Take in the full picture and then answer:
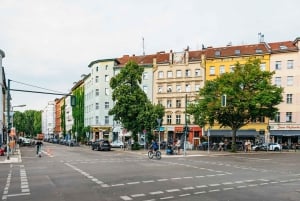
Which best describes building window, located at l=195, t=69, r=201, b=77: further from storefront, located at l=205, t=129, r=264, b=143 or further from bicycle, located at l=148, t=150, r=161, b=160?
bicycle, located at l=148, t=150, r=161, b=160

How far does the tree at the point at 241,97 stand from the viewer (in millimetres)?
47906

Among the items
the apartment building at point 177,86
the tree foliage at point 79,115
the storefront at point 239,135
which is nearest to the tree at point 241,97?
the storefront at point 239,135

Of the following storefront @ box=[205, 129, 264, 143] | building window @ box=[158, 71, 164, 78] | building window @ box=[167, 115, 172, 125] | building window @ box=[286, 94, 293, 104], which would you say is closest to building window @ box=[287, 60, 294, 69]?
building window @ box=[286, 94, 293, 104]

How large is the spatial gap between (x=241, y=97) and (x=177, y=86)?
32.7 meters

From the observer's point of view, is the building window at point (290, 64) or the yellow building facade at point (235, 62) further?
the yellow building facade at point (235, 62)

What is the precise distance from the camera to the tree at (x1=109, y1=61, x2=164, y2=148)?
55.7 meters

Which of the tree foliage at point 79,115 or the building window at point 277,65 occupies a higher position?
the building window at point 277,65

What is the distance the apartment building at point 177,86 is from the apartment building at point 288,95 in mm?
13536

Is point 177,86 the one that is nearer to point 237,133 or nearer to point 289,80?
point 237,133

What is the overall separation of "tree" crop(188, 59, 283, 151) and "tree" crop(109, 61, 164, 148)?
334 inches

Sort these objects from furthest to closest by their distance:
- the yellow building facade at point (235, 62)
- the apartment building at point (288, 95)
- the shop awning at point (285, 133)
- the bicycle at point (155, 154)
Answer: the yellow building facade at point (235, 62), the apartment building at point (288, 95), the shop awning at point (285, 133), the bicycle at point (155, 154)

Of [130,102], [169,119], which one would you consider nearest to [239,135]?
[169,119]

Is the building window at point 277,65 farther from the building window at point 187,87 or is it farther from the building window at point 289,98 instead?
the building window at point 187,87

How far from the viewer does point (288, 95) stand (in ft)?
230
